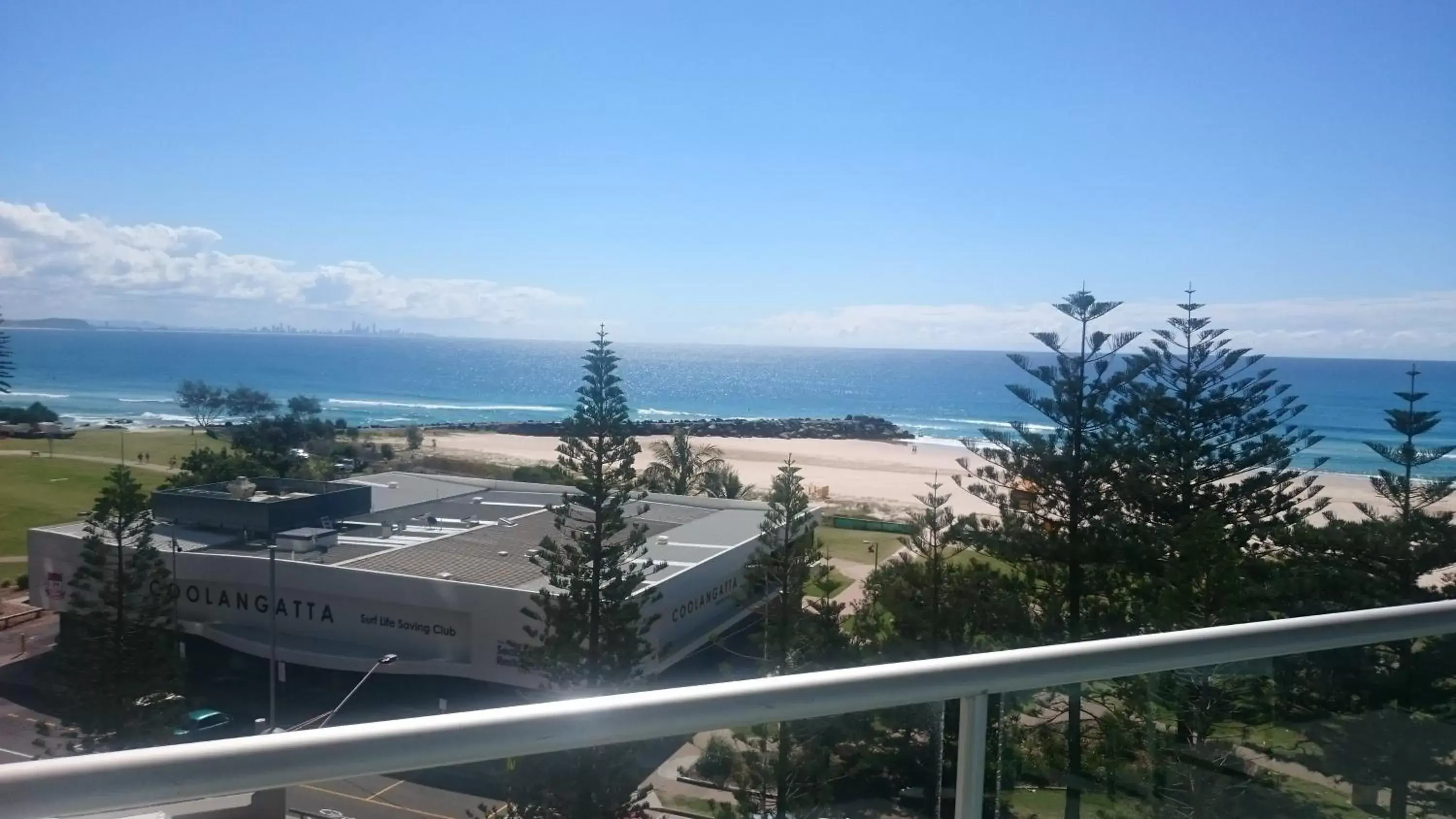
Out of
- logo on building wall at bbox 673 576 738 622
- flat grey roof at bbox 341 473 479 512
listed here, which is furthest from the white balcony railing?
flat grey roof at bbox 341 473 479 512

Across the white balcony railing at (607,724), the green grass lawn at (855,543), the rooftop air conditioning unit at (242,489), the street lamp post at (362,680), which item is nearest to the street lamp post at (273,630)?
the street lamp post at (362,680)

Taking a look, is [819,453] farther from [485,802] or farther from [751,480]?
[485,802]

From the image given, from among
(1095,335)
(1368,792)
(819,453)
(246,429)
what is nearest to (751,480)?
(819,453)

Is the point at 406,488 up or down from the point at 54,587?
up

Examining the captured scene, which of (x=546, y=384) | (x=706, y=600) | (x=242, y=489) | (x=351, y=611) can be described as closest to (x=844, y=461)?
(x=706, y=600)

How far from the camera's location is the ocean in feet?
107

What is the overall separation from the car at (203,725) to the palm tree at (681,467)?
13780mm

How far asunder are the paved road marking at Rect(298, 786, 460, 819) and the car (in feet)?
27.2

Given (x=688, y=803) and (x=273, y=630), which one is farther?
(x=273, y=630)

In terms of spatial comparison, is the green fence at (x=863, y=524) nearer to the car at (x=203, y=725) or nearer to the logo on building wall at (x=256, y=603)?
the logo on building wall at (x=256, y=603)

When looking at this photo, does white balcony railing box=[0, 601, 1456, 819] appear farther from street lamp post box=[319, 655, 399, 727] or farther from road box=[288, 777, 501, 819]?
street lamp post box=[319, 655, 399, 727]

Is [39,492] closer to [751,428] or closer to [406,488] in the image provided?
[406,488]

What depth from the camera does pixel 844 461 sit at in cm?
3678

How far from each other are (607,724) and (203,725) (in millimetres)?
10055
